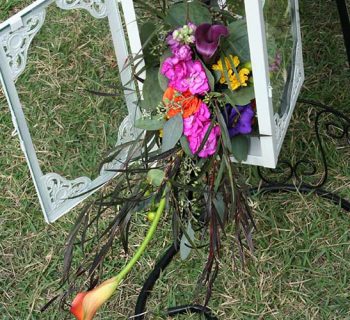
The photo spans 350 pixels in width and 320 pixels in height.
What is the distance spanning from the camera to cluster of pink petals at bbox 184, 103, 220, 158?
118 centimetres

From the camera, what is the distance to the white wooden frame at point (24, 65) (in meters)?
1.27

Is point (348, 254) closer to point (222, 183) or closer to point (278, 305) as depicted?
point (278, 305)

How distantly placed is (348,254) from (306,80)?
551 mm

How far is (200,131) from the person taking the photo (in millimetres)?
1195

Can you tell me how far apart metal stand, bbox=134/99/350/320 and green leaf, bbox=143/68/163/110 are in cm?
44

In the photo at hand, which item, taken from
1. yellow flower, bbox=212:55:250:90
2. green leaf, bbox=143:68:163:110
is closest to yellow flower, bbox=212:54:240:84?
yellow flower, bbox=212:55:250:90

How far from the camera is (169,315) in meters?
1.54

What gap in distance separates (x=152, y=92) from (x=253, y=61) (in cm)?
20

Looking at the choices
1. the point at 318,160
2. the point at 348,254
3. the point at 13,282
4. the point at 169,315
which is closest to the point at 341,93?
the point at 318,160

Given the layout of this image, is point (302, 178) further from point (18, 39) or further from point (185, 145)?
point (18, 39)

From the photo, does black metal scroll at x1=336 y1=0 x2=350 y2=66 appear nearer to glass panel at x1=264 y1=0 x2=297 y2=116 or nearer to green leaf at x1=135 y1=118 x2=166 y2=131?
glass panel at x1=264 y1=0 x2=297 y2=116

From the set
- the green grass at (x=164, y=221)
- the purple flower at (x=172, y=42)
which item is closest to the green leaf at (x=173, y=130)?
the purple flower at (x=172, y=42)

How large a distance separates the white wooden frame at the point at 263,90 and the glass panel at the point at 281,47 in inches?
0.7

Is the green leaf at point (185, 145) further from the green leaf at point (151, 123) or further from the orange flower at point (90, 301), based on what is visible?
the orange flower at point (90, 301)
